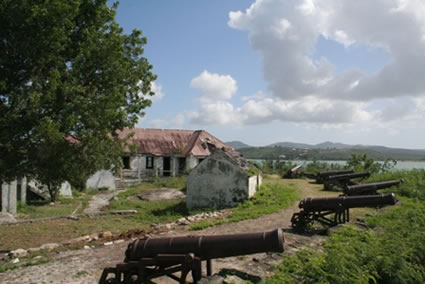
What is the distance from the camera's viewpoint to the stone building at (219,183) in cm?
1716

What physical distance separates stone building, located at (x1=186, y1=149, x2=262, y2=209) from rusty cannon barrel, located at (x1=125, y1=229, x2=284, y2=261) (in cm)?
1147

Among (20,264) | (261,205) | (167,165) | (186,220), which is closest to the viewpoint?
(20,264)

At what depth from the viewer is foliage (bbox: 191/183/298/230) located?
1271cm

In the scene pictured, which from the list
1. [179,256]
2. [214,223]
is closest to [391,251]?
[179,256]

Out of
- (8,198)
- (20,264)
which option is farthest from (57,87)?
(8,198)

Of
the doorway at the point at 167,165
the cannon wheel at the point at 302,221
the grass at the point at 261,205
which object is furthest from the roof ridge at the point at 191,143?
the cannon wheel at the point at 302,221

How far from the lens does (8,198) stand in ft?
54.0

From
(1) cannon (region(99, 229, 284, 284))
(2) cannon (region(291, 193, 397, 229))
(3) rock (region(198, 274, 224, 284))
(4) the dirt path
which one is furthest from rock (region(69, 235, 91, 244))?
(3) rock (region(198, 274, 224, 284))

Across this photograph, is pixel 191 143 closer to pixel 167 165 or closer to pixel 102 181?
pixel 167 165

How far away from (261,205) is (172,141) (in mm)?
20748

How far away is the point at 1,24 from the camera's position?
915 centimetres

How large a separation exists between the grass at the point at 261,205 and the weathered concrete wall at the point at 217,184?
0.81 metres

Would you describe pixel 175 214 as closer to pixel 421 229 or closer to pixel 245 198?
pixel 245 198

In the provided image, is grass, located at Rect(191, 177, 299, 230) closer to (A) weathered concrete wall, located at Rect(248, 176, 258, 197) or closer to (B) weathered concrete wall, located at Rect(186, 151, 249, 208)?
(A) weathered concrete wall, located at Rect(248, 176, 258, 197)
